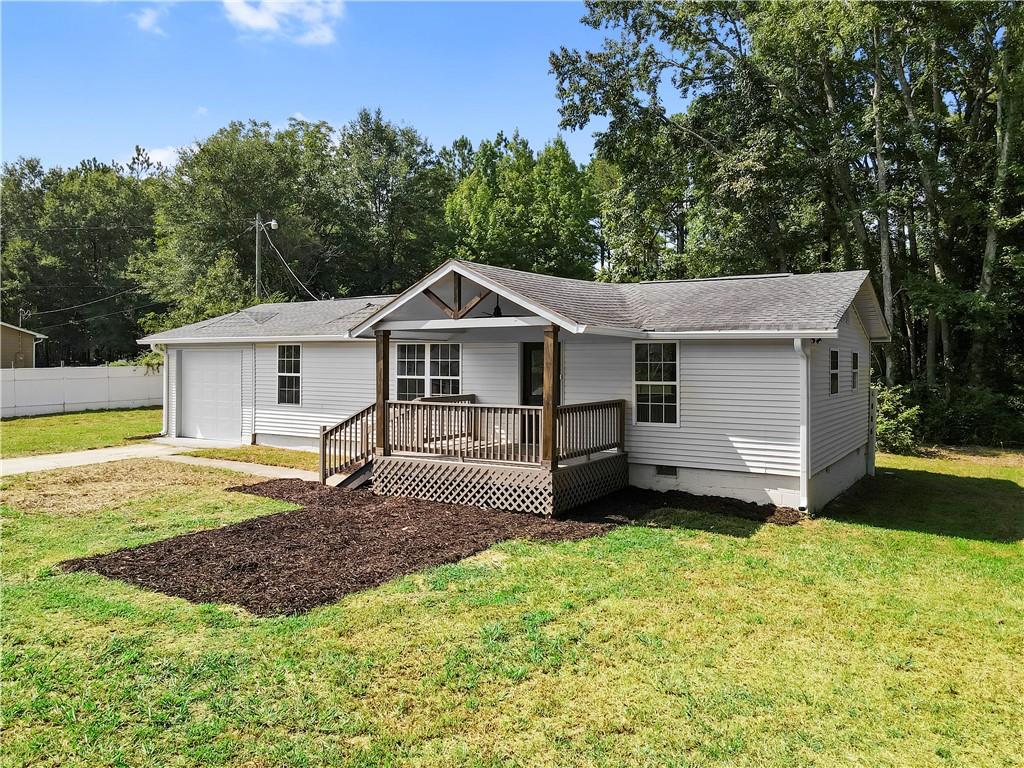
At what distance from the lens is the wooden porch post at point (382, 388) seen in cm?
1064

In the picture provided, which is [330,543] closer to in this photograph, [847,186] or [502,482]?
[502,482]

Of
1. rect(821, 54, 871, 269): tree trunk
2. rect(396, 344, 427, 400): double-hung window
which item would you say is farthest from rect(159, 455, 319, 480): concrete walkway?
rect(821, 54, 871, 269): tree trunk

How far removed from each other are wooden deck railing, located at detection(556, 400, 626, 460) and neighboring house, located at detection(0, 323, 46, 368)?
33046mm

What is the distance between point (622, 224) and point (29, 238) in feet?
126

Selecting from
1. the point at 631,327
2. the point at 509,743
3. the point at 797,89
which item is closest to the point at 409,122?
the point at 797,89

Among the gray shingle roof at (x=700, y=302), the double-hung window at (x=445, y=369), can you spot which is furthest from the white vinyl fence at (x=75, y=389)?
the double-hung window at (x=445, y=369)

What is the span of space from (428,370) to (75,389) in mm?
17476

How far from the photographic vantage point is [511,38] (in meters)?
13.6

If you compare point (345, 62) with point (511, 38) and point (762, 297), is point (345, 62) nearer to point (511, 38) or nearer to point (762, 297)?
point (511, 38)

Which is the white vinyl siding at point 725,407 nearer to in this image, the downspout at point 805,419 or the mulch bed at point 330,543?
the downspout at point 805,419

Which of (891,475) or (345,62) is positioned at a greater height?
(345,62)

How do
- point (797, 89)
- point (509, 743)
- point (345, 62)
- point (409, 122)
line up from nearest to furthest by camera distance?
point (509, 743), point (345, 62), point (797, 89), point (409, 122)

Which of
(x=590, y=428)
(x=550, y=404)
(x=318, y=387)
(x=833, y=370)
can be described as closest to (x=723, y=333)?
(x=590, y=428)

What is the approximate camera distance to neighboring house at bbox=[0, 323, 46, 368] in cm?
3122
